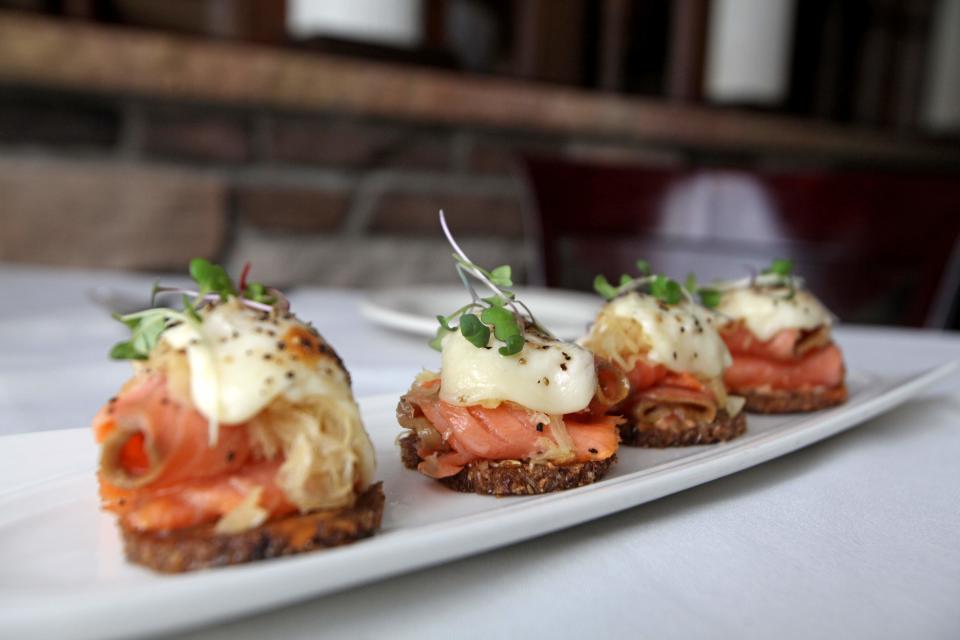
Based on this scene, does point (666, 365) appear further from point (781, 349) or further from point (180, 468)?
point (180, 468)

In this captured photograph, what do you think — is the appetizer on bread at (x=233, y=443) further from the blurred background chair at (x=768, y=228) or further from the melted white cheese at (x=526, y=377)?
the blurred background chair at (x=768, y=228)

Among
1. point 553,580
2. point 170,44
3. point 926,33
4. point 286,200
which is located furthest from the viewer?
point 926,33

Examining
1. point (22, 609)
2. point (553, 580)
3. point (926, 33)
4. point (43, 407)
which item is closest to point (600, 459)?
point (553, 580)

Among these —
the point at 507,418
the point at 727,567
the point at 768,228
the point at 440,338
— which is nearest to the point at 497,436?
the point at 507,418

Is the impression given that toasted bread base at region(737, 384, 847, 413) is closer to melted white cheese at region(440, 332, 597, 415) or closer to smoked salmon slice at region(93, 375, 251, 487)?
melted white cheese at region(440, 332, 597, 415)

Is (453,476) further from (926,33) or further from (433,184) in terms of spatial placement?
(926,33)

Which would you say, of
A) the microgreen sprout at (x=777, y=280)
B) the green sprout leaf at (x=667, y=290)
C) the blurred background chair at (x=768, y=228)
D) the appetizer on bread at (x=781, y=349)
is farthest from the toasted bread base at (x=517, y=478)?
the blurred background chair at (x=768, y=228)
